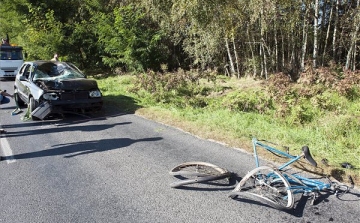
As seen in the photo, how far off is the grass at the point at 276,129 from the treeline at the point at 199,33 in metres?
3.89

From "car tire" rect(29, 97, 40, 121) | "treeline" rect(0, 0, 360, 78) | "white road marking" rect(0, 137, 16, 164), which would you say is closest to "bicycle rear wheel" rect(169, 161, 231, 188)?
"white road marking" rect(0, 137, 16, 164)

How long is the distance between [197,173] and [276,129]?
2432 millimetres

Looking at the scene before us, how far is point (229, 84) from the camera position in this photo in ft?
37.9

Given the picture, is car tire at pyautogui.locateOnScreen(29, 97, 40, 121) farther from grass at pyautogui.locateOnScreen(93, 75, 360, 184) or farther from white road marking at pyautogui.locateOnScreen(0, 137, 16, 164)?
grass at pyautogui.locateOnScreen(93, 75, 360, 184)

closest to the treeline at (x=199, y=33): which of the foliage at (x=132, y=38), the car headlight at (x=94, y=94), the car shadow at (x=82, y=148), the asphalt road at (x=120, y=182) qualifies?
the foliage at (x=132, y=38)

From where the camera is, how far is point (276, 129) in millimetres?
5719

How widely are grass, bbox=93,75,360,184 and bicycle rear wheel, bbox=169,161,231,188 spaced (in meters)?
1.06

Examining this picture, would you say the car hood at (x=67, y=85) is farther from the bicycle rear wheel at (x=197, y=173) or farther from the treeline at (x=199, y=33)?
the bicycle rear wheel at (x=197, y=173)

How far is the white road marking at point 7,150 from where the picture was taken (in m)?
4.89

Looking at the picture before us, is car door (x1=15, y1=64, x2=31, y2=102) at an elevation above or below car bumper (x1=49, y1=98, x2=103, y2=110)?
above

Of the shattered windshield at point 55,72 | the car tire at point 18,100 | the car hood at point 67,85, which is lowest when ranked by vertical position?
the car tire at point 18,100

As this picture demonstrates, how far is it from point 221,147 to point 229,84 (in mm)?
6672

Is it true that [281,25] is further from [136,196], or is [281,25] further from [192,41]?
[136,196]

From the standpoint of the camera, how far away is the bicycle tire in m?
3.19
